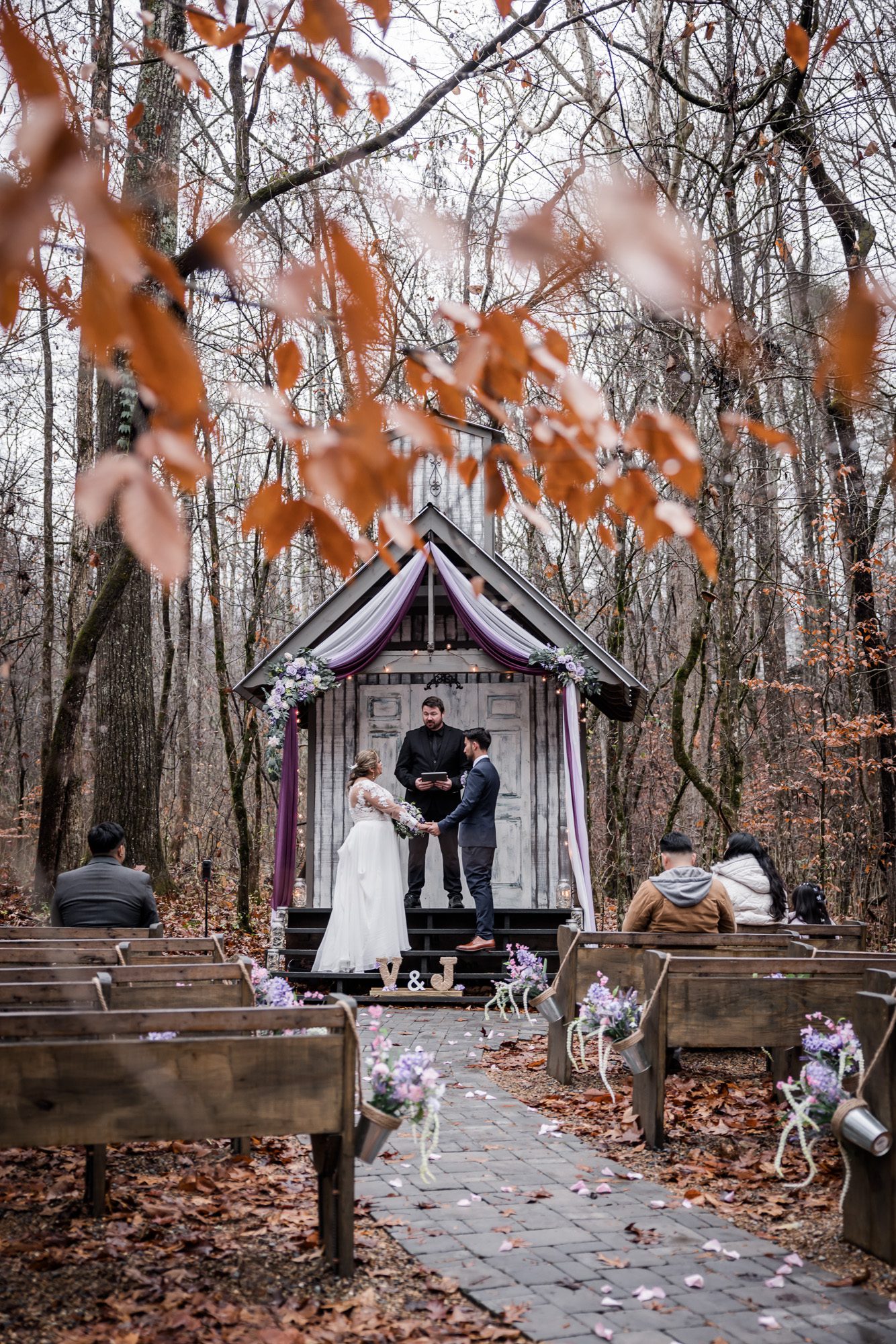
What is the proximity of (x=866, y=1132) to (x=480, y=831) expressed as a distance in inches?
281

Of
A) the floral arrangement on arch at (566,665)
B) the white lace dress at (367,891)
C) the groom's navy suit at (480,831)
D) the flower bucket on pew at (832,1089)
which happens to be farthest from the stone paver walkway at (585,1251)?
the floral arrangement on arch at (566,665)

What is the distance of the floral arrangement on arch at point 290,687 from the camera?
39.4ft

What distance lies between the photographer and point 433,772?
1245 centimetres

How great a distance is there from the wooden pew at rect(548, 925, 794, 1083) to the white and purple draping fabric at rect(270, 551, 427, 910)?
4.87 meters

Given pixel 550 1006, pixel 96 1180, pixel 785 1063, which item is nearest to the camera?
pixel 96 1180

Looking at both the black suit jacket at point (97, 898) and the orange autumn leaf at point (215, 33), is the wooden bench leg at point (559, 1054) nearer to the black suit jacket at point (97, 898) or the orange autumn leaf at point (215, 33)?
the black suit jacket at point (97, 898)

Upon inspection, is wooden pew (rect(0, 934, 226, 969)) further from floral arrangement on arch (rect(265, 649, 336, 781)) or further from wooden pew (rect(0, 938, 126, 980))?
floral arrangement on arch (rect(265, 649, 336, 781))

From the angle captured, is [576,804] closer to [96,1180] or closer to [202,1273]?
[96,1180]

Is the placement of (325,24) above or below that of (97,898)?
above

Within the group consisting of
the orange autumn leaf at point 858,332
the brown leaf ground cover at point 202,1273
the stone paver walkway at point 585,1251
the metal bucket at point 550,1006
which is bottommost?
the stone paver walkway at point 585,1251

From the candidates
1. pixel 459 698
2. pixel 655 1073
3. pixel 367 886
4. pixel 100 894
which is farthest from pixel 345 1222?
pixel 459 698

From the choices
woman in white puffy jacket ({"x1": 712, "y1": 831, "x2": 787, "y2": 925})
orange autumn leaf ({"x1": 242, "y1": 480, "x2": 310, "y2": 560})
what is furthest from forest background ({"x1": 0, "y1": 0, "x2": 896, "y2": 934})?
woman in white puffy jacket ({"x1": 712, "y1": 831, "x2": 787, "y2": 925})

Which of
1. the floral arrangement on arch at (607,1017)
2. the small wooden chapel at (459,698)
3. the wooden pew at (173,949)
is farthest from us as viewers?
the small wooden chapel at (459,698)

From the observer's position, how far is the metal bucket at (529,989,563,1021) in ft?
24.9
